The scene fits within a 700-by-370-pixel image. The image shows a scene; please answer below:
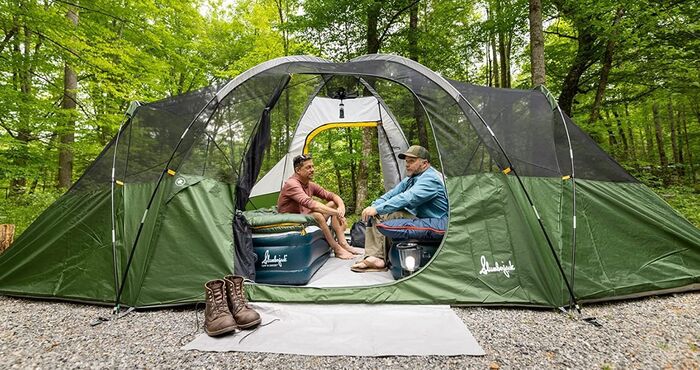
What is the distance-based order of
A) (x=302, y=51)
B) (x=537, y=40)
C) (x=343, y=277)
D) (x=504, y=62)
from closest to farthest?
(x=343, y=277)
(x=537, y=40)
(x=302, y=51)
(x=504, y=62)

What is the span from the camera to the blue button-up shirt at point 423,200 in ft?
10.5

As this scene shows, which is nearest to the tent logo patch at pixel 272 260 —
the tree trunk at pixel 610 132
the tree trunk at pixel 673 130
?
the tree trunk at pixel 610 132

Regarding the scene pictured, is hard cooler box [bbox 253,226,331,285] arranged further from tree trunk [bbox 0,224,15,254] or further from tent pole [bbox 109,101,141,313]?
tree trunk [bbox 0,224,15,254]

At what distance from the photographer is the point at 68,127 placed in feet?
20.7

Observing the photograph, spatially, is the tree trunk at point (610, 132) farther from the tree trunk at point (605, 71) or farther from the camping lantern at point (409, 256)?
the camping lantern at point (409, 256)

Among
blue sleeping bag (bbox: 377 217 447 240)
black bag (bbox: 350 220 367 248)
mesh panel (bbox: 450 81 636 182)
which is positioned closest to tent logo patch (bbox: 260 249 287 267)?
blue sleeping bag (bbox: 377 217 447 240)

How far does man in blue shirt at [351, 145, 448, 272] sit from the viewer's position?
3.21 m

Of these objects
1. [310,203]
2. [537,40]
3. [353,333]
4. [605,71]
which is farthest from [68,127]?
[605,71]

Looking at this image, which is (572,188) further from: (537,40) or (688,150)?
(688,150)

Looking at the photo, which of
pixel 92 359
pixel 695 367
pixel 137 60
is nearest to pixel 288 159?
pixel 92 359

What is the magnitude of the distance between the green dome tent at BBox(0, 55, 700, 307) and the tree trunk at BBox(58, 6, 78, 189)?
4.49 metres

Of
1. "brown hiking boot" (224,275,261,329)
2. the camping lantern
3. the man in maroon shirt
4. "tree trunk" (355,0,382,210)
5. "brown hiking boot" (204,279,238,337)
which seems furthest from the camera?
"tree trunk" (355,0,382,210)

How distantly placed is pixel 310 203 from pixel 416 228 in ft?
4.64

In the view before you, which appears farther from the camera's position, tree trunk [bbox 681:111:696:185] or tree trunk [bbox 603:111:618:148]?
tree trunk [bbox 681:111:696:185]
